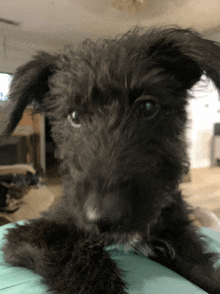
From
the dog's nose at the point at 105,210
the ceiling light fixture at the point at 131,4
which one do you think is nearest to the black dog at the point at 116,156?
the dog's nose at the point at 105,210

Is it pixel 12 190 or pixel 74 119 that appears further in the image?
pixel 12 190

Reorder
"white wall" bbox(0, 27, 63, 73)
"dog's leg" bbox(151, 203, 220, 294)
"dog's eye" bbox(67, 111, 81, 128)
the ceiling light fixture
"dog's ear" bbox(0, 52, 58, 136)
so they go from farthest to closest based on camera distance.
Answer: "white wall" bbox(0, 27, 63, 73)
the ceiling light fixture
"dog's ear" bbox(0, 52, 58, 136)
"dog's eye" bbox(67, 111, 81, 128)
"dog's leg" bbox(151, 203, 220, 294)

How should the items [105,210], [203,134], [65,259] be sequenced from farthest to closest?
[203,134]
[65,259]
[105,210]

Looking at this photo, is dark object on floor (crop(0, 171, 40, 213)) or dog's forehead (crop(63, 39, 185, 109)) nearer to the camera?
dog's forehead (crop(63, 39, 185, 109))

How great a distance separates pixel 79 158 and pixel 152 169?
13.6 inches

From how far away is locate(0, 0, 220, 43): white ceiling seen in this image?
5.11 metres

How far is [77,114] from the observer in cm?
128

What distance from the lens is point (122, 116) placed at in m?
1.15

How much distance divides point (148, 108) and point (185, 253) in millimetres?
755

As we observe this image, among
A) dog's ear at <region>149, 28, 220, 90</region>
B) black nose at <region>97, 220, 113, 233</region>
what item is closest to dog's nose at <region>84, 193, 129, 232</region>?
black nose at <region>97, 220, 113, 233</region>

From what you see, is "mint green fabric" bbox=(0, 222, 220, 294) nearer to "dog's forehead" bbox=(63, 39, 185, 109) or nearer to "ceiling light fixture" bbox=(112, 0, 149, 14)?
"dog's forehead" bbox=(63, 39, 185, 109)

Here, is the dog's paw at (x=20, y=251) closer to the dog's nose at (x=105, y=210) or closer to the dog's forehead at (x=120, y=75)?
the dog's nose at (x=105, y=210)

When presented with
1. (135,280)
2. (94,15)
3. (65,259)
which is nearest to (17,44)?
(94,15)

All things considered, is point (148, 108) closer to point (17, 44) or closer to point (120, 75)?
point (120, 75)
